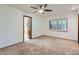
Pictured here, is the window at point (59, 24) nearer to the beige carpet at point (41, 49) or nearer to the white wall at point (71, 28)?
the white wall at point (71, 28)

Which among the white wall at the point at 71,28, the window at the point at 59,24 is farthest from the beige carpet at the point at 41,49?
the window at the point at 59,24

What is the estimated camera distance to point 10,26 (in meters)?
3.60

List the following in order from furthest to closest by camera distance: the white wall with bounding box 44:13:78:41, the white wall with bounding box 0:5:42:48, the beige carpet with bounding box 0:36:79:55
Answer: the white wall with bounding box 44:13:78:41 < the white wall with bounding box 0:5:42:48 < the beige carpet with bounding box 0:36:79:55

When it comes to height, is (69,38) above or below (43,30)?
below

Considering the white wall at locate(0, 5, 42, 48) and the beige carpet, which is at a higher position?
the white wall at locate(0, 5, 42, 48)

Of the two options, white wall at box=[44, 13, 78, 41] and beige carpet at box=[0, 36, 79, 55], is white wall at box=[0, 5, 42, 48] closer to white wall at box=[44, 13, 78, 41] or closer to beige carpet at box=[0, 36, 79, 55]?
beige carpet at box=[0, 36, 79, 55]

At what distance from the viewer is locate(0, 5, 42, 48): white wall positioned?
127 inches

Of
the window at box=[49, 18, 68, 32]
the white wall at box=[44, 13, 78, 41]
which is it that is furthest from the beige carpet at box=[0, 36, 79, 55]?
the window at box=[49, 18, 68, 32]

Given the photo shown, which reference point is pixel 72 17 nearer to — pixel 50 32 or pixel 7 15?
pixel 50 32

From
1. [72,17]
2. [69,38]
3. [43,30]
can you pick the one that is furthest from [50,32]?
[72,17]

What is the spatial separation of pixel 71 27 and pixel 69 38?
0.70 meters

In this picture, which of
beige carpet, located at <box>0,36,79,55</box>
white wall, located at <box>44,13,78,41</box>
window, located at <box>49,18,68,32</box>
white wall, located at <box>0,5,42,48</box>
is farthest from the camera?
window, located at <box>49,18,68,32</box>

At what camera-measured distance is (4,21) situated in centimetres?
330

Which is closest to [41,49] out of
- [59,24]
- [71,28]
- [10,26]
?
[10,26]
